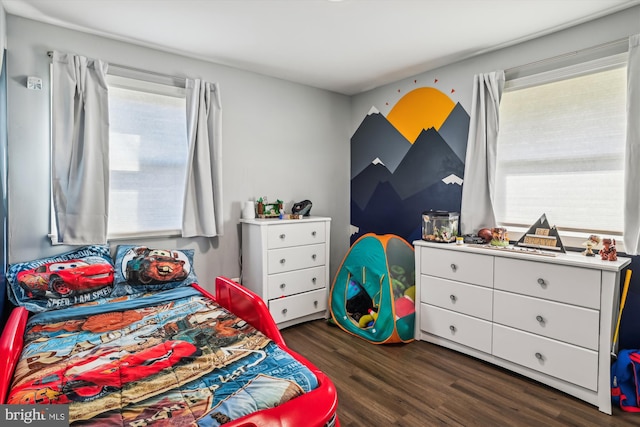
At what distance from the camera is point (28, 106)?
2.30 m

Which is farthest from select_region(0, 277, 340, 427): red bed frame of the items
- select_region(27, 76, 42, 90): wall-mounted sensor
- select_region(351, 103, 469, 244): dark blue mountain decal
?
select_region(351, 103, 469, 244): dark blue mountain decal

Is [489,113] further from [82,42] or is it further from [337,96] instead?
[82,42]

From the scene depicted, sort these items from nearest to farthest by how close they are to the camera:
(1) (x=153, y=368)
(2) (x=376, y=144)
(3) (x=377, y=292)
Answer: (1) (x=153, y=368) < (3) (x=377, y=292) < (2) (x=376, y=144)

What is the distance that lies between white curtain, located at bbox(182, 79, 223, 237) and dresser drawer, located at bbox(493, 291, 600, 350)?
235cm

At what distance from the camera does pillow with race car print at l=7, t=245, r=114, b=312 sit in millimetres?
2092

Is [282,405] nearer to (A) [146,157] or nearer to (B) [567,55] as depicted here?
(A) [146,157]

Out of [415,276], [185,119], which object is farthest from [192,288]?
[415,276]

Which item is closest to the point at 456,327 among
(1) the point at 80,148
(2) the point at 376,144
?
(2) the point at 376,144

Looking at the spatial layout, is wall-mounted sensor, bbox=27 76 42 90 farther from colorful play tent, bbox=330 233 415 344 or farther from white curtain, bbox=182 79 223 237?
colorful play tent, bbox=330 233 415 344

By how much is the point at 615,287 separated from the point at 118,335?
9.11 feet

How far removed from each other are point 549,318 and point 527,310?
0.43ft

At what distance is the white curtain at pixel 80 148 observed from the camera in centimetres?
235

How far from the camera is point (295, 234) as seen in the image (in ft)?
10.5

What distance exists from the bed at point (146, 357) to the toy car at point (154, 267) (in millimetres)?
13
